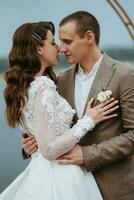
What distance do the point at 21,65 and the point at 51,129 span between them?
12.2 inches

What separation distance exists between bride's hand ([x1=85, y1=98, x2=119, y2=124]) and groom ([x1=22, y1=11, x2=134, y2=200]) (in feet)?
0.11

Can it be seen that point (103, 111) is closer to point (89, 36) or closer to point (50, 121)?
point (50, 121)

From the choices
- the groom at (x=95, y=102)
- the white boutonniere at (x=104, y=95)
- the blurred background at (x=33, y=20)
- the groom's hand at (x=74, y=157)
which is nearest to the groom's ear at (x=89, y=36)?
the groom at (x=95, y=102)

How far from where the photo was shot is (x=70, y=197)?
2.16 meters

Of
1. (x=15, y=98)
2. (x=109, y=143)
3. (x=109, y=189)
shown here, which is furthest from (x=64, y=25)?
(x=109, y=189)

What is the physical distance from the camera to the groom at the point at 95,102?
2.17m

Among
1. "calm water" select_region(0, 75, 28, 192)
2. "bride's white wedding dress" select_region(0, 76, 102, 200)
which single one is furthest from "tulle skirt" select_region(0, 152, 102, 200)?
"calm water" select_region(0, 75, 28, 192)

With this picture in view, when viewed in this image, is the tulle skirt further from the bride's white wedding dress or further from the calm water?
the calm water

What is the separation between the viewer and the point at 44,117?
2.09 metres

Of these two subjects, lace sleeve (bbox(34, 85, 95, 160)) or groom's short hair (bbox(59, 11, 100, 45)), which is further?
groom's short hair (bbox(59, 11, 100, 45))

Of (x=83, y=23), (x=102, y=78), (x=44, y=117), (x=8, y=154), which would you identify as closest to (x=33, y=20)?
(x=8, y=154)

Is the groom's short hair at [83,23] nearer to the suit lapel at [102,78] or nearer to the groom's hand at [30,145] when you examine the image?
the suit lapel at [102,78]

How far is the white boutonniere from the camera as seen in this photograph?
2162 mm

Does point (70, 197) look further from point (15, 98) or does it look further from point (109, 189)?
point (15, 98)
